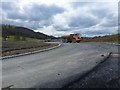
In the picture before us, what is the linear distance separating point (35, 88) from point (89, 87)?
1.98 meters

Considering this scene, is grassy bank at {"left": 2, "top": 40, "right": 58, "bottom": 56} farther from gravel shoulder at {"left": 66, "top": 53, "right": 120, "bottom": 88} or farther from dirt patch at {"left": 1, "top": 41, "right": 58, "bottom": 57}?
gravel shoulder at {"left": 66, "top": 53, "right": 120, "bottom": 88}

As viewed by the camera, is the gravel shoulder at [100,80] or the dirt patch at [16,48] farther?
the dirt patch at [16,48]

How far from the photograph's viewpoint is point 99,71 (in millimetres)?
9445

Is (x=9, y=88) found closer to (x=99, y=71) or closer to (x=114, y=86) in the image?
(x=114, y=86)

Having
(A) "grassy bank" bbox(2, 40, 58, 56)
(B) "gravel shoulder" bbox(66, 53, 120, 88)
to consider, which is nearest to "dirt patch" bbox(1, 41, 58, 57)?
(A) "grassy bank" bbox(2, 40, 58, 56)

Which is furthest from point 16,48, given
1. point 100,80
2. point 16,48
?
point 100,80

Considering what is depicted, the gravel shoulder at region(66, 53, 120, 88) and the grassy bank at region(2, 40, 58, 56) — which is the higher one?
the grassy bank at region(2, 40, 58, 56)

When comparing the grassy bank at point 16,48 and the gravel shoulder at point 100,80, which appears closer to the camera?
the gravel shoulder at point 100,80

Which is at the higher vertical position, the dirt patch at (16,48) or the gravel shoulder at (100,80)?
the dirt patch at (16,48)

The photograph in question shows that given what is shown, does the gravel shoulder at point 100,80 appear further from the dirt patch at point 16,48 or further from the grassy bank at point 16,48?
the grassy bank at point 16,48

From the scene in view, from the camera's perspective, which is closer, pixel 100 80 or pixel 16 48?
pixel 100 80

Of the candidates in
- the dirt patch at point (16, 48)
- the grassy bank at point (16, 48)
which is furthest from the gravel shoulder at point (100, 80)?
the grassy bank at point (16, 48)

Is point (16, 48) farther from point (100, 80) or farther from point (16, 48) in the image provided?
point (100, 80)

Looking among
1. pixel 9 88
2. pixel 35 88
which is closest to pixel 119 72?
pixel 35 88
